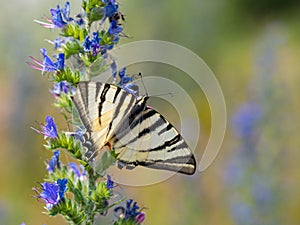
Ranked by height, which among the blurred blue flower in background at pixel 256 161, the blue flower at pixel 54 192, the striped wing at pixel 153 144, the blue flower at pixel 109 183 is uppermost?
the blurred blue flower in background at pixel 256 161

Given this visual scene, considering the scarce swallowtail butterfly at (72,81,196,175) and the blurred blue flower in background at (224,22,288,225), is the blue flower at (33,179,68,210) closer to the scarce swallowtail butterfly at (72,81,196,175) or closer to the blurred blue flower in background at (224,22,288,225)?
the scarce swallowtail butterfly at (72,81,196,175)

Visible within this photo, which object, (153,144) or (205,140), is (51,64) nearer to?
(153,144)

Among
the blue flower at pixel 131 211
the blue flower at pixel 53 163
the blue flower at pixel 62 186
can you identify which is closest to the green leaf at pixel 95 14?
the blue flower at pixel 53 163

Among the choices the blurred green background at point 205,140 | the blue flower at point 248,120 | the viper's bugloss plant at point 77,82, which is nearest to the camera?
the viper's bugloss plant at point 77,82

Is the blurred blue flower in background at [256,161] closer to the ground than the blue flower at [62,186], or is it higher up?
higher up

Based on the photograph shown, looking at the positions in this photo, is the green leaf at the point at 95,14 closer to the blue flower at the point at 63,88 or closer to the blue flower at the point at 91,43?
the blue flower at the point at 91,43

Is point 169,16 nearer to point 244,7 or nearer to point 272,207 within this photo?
point 244,7
